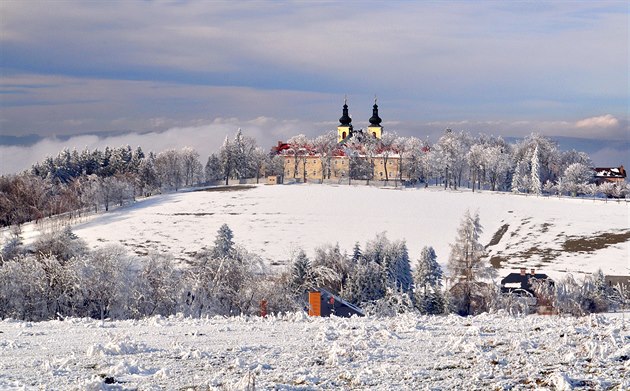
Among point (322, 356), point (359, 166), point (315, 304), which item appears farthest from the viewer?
point (359, 166)

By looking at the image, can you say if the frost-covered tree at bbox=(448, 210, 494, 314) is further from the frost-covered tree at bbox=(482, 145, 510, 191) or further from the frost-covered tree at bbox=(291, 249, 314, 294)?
the frost-covered tree at bbox=(482, 145, 510, 191)

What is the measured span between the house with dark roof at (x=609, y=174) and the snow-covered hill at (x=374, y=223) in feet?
173

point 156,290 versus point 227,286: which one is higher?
point 156,290

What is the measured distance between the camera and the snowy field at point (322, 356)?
1157 centimetres

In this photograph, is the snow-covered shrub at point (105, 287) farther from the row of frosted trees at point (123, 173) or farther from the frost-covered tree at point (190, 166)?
the frost-covered tree at point (190, 166)

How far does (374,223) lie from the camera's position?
362 ft

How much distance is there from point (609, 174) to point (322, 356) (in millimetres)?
184748

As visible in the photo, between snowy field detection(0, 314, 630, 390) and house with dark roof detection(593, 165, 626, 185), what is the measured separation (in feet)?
567

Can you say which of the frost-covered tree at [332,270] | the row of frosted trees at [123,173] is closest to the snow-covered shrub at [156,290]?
the frost-covered tree at [332,270]

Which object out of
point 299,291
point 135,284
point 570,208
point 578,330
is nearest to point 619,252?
→ point 570,208

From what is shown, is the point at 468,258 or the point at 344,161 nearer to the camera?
the point at 468,258

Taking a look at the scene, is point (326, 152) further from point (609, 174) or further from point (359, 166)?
point (609, 174)

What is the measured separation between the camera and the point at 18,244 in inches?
3022

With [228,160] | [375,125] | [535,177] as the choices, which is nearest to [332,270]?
[535,177]
